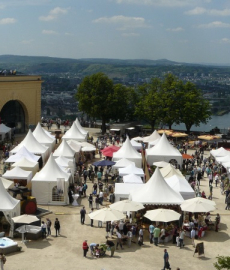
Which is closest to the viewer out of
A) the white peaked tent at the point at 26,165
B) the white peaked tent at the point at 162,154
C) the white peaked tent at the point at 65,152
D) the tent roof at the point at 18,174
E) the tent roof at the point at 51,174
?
the tent roof at the point at 51,174

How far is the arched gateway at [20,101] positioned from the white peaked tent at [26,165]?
17.8 metres

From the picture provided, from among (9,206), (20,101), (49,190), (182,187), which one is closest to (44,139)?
(20,101)

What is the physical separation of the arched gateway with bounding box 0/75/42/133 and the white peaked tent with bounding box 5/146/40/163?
15.1 m

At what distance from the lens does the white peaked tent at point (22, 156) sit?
1268 inches

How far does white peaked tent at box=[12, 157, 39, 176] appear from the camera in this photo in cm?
2984

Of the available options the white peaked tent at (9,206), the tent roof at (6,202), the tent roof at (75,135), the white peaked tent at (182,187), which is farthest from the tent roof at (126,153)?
the tent roof at (6,202)

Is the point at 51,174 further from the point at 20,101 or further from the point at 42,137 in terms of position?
the point at 20,101

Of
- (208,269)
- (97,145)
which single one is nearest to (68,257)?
(208,269)

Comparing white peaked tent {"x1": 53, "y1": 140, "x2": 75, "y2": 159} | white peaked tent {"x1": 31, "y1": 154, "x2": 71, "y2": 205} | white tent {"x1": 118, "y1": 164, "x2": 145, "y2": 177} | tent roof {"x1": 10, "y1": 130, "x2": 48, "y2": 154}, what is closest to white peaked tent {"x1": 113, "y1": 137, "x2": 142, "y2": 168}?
white peaked tent {"x1": 53, "y1": 140, "x2": 75, "y2": 159}

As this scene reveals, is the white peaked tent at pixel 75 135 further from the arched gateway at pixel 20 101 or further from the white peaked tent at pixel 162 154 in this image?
the arched gateway at pixel 20 101

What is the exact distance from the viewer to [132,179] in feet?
92.8

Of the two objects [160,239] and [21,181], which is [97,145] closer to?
[21,181]

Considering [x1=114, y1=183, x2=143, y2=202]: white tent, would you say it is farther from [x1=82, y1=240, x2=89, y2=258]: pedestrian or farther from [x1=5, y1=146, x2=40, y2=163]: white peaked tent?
[x1=5, y1=146, x2=40, y2=163]: white peaked tent

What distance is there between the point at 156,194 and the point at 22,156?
11491 mm
